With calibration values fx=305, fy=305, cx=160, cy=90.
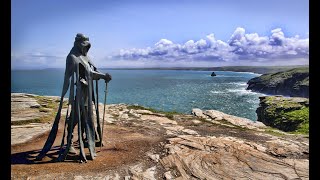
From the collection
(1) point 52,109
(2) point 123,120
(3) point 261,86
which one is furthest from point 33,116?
(3) point 261,86

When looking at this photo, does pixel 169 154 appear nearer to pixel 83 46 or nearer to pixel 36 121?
pixel 83 46

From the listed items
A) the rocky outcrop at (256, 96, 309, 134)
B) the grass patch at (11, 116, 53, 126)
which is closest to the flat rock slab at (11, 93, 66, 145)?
the grass patch at (11, 116, 53, 126)

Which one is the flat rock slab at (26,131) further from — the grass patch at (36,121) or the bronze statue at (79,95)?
the bronze statue at (79,95)

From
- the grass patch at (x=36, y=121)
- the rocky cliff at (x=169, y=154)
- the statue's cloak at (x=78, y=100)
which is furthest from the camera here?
the grass patch at (x=36, y=121)

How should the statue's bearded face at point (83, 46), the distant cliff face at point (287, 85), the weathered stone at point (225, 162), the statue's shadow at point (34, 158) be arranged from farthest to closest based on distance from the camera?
the distant cliff face at point (287, 85)
the statue's bearded face at point (83, 46)
the statue's shadow at point (34, 158)
the weathered stone at point (225, 162)

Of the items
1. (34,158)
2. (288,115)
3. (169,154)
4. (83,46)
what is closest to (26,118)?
(34,158)

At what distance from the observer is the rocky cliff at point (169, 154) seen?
966 cm

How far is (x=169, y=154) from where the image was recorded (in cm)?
1142

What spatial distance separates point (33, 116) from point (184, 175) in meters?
11.7

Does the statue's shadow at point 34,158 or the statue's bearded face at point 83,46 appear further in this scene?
the statue's bearded face at point 83,46

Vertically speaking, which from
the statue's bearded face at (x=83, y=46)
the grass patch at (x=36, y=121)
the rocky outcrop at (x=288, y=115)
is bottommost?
the rocky outcrop at (x=288, y=115)

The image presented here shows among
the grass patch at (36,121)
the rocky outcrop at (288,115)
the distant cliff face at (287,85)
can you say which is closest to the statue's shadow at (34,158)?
the grass patch at (36,121)

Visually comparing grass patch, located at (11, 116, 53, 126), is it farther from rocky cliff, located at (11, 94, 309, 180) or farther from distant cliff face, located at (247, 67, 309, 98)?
distant cliff face, located at (247, 67, 309, 98)
